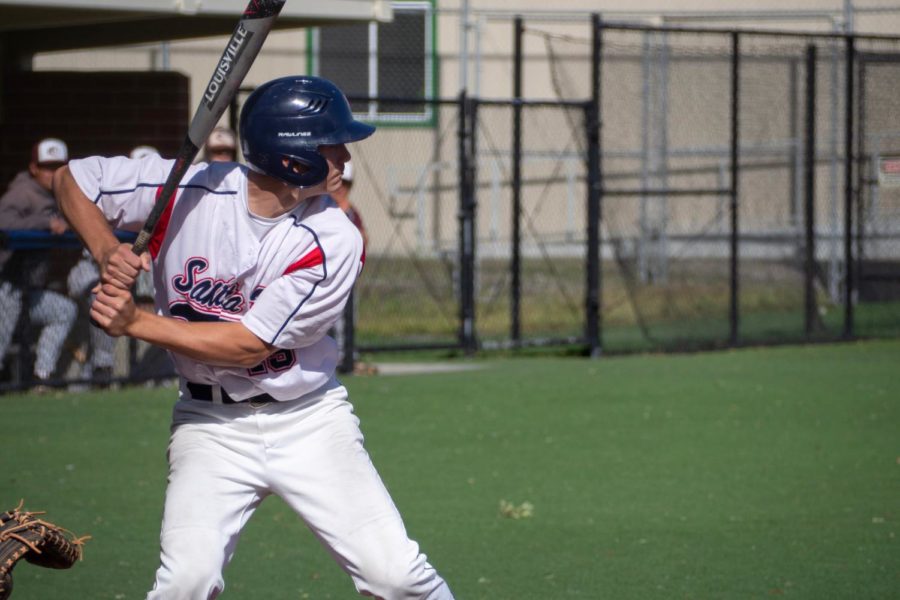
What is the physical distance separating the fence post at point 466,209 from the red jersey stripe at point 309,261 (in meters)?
8.89

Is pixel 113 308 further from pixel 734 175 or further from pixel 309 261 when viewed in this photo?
pixel 734 175

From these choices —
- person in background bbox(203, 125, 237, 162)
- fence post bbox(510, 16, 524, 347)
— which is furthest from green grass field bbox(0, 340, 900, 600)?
person in background bbox(203, 125, 237, 162)

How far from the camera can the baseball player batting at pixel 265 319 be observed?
4004 mm

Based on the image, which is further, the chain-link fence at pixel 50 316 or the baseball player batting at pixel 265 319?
the chain-link fence at pixel 50 316

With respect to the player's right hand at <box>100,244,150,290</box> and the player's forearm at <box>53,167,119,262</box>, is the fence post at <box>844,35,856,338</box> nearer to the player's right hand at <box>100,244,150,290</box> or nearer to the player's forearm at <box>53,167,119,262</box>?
the player's forearm at <box>53,167,119,262</box>

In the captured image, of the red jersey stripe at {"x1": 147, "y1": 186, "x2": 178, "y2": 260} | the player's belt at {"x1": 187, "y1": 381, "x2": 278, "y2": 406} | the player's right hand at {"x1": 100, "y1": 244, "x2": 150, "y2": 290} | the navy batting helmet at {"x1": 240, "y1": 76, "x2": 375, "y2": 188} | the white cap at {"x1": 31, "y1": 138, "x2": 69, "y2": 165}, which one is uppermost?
the white cap at {"x1": 31, "y1": 138, "x2": 69, "y2": 165}

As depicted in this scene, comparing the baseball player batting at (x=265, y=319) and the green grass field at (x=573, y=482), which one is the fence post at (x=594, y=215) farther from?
the baseball player batting at (x=265, y=319)

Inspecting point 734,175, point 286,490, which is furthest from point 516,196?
point 286,490

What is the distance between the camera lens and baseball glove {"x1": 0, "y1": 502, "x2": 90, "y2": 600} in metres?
3.73

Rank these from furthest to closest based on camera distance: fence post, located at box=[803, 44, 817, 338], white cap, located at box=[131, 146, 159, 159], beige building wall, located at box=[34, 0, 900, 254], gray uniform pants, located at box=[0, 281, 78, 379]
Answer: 1. beige building wall, located at box=[34, 0, 900, 254]
2. fence post, located at box=[803, 44, 817, 338]
3. white cap, located at box=[131, 146, 159, 159]
4. gray uniform pants, located at box=[0, 281, 78, 379]

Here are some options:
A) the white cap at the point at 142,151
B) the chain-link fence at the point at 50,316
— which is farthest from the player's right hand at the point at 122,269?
the white cap at the point at 142,151

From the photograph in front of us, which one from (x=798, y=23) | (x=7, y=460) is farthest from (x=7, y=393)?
(x=798, y=23)

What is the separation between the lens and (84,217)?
4168 millimetres

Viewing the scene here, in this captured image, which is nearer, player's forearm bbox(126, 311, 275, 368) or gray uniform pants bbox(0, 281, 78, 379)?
player's forearm bbox(126, 311, 275, 368)
